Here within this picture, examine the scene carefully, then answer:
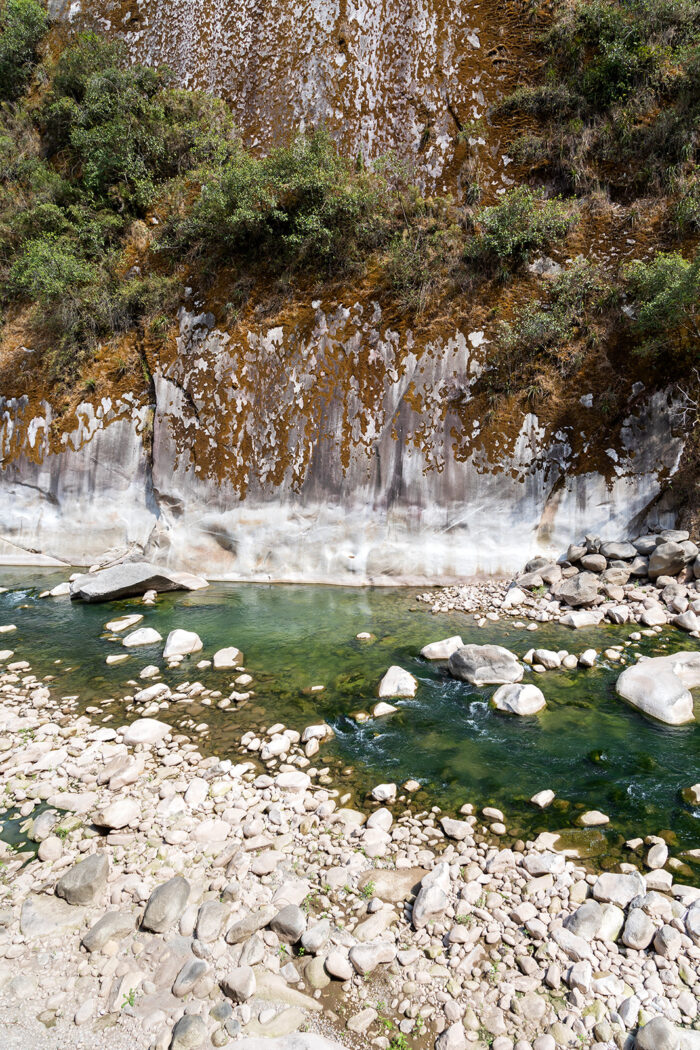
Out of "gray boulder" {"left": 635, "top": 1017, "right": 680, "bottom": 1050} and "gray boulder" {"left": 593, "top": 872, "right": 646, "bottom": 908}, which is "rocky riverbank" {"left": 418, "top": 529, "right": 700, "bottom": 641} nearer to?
"gray boulder" {"left": 593, "top": 872, "right": 646, "bottom": 908}

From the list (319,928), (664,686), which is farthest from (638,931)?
(664,686)

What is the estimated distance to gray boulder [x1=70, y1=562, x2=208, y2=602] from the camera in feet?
38.0

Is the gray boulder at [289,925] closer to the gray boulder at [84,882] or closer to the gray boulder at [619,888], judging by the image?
the gray boulder at [84,882]

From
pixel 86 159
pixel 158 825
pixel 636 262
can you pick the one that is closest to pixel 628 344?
pixel 636 262

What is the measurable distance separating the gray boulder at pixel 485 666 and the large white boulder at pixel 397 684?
25.3 inches

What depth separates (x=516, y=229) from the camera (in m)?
13.3

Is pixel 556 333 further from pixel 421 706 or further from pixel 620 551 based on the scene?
pixel 421 706

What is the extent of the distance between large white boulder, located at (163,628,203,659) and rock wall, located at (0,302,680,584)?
4.32 metres

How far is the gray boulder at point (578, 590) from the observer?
9.90m

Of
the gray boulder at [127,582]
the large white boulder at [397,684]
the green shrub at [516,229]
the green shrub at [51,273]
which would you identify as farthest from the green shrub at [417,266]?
the large white boulder at [397,684]

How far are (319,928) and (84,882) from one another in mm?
1706

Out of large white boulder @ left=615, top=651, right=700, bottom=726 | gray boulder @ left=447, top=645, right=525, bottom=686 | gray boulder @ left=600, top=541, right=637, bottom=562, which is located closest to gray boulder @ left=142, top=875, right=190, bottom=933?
gray boulder @ left=447, top=645, right=525, bottom=686

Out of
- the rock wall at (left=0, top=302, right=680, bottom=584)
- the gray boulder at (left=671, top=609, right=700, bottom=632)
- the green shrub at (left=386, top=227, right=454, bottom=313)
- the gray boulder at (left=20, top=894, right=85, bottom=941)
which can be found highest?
the green shrub at (left=386, top=227, right=454, bottom=313)

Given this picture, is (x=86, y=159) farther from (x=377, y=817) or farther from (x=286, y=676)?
(x=377, y=817)
